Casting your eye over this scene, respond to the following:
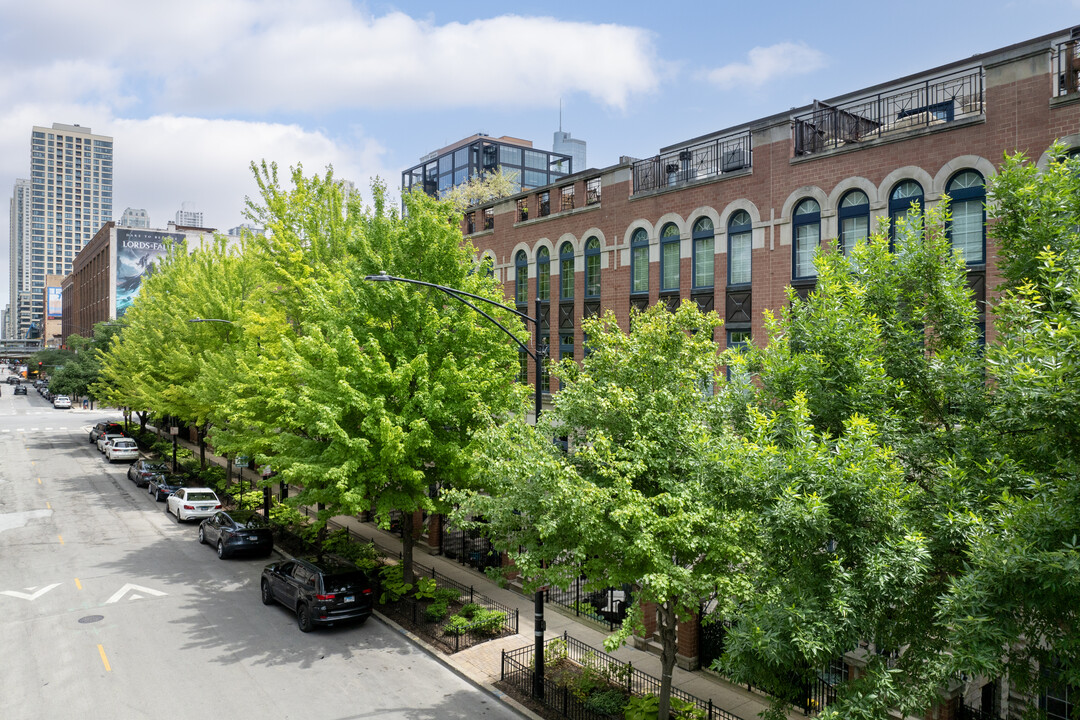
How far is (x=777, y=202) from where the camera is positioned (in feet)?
73.1

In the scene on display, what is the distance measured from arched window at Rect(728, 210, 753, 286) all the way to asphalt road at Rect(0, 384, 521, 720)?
1449 centimetres

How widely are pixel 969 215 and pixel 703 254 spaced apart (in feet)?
26.7

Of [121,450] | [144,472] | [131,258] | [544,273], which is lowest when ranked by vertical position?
[144,472]

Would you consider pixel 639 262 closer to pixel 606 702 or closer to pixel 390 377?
pixel 390 377

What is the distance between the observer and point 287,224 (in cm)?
2698

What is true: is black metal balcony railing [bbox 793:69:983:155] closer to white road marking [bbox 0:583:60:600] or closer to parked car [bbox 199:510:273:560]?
parked car [bbox 199:510:273:560]

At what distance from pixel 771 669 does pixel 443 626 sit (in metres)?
11.7

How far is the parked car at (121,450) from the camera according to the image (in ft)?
157

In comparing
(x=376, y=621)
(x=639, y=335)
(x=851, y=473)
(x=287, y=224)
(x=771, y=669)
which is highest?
(x=287, y=224)

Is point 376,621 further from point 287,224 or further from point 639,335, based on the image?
point 287,224

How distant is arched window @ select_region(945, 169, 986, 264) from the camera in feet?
59.6

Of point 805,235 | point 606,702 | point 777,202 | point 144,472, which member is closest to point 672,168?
point 777,202

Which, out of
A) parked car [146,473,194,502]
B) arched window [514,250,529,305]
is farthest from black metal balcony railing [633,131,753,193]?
parked car [146,473,194,502]

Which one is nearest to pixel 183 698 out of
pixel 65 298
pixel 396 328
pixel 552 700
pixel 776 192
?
pixel 552 700
